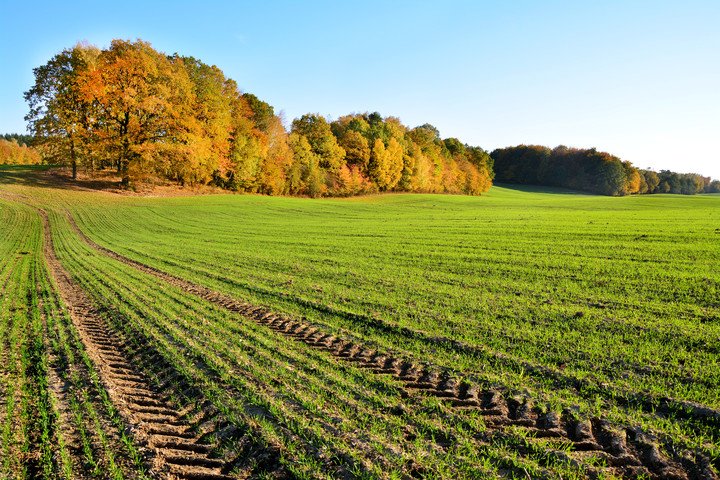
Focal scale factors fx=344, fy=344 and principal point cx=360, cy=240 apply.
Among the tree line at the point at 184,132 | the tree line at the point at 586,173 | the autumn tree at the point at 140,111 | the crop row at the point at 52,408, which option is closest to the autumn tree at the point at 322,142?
the tree line at the point at 184,132

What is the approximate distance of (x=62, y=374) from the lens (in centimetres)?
548

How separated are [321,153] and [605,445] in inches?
2249

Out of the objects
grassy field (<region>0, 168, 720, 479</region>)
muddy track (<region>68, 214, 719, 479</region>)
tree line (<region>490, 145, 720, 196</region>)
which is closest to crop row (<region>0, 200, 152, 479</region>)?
grassy field (<region>0, 168, 720, 479</region>)

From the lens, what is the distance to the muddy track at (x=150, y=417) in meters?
3.66

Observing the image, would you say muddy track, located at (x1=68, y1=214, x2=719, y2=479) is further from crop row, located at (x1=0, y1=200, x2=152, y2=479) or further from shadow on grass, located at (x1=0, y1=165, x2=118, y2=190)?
shadow on grass, located at (x1=0, y1=165, x2=118, y2=190)

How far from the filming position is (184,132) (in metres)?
37.5

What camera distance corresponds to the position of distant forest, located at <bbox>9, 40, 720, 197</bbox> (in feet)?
114

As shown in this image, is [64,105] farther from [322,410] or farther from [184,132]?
[322,410]

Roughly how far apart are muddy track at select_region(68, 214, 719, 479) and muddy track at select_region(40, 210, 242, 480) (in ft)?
8.31

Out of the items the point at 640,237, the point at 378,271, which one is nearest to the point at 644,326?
the point at 378,271

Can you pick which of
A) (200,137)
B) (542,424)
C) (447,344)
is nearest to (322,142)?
(200,137)

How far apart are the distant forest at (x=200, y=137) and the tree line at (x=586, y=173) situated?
4201 cm

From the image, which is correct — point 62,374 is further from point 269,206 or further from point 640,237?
point 269,206

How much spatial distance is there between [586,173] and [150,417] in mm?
121504
